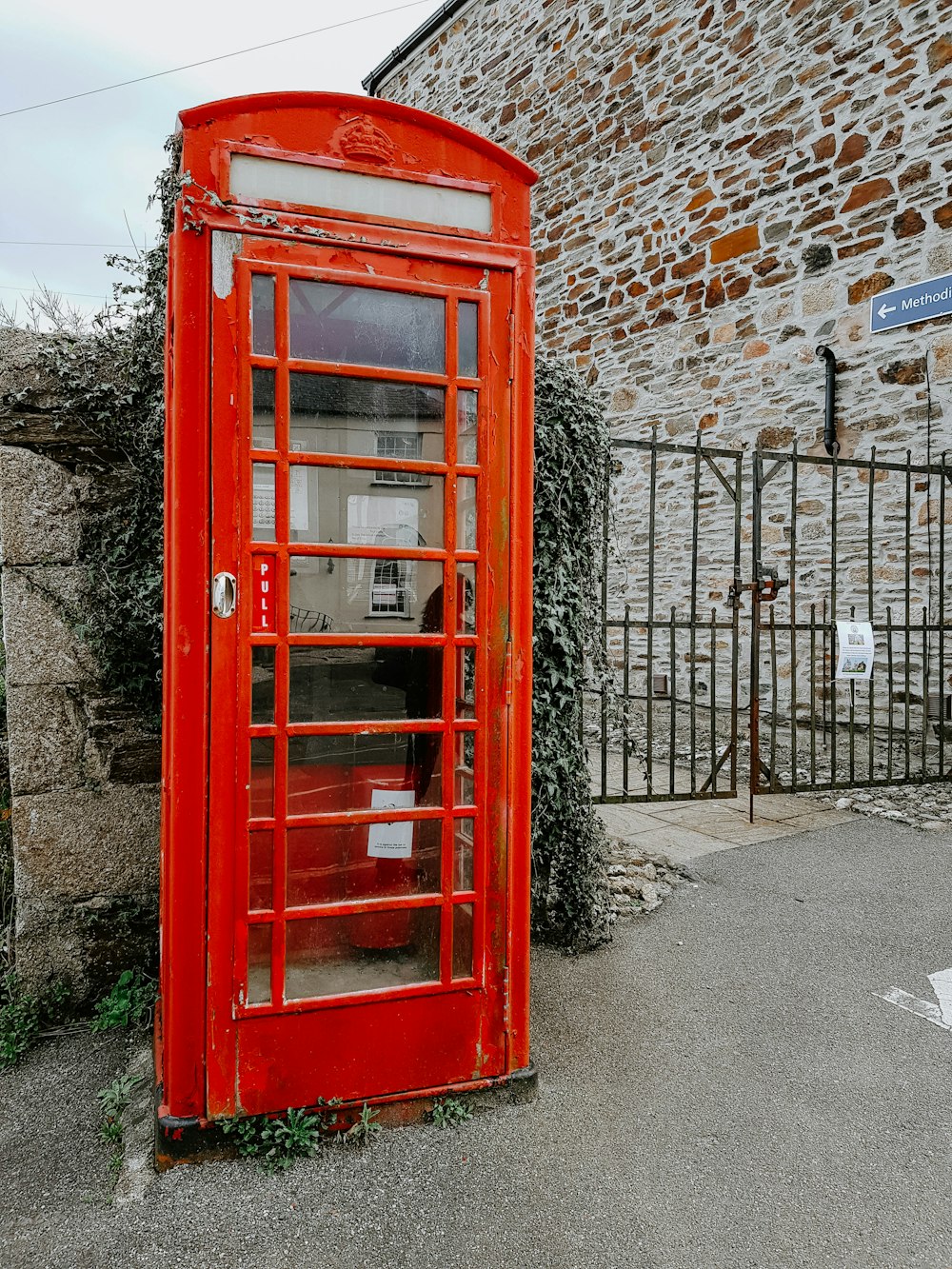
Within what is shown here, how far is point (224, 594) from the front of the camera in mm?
2174

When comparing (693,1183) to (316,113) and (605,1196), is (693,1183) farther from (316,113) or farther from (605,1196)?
(316,113)

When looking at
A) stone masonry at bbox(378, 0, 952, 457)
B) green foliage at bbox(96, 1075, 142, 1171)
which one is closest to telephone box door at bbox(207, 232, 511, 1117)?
green foliage at bbox(96, 1075, 142, 1171)

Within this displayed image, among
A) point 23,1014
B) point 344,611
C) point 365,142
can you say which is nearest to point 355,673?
point 344,611

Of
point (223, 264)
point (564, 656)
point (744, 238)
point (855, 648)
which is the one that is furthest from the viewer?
point (744, 238)

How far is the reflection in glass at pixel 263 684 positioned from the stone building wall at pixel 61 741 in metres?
1.05

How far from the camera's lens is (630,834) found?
5.04 meters

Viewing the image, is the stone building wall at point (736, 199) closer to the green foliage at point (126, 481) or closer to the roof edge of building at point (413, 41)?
the roof edge of building at point (413, 41)

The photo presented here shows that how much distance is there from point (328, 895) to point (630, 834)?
3.01m

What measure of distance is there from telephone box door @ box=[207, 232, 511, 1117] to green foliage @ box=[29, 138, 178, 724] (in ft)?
3.00

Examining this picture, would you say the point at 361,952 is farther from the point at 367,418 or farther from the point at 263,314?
the point at 263,314

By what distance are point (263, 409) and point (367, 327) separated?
1.25 feet

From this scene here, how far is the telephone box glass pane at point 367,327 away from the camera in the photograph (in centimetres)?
224

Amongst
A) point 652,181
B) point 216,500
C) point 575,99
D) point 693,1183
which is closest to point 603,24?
point 575,99

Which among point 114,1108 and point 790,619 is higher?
point 790,619
